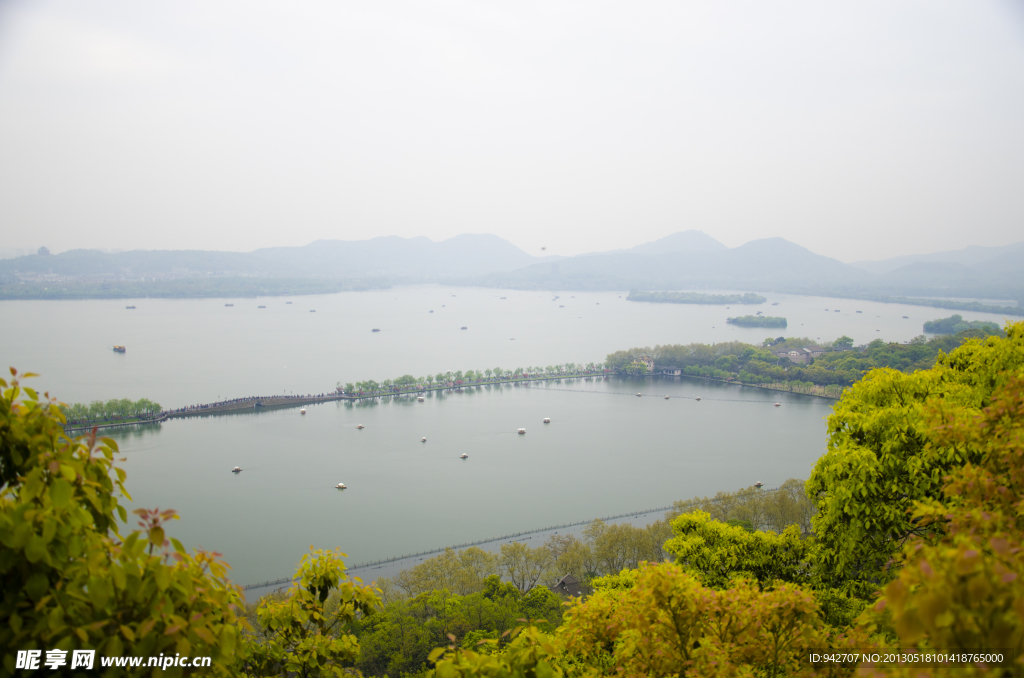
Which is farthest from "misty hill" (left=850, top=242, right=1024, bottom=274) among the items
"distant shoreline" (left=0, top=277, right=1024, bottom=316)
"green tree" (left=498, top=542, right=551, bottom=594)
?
"green tree" (left=498, top=542, right=551, bottom=594)

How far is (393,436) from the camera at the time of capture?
13.8 m

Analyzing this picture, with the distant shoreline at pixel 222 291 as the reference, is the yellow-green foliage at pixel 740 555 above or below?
below

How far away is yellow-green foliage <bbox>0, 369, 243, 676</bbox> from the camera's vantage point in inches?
31.5

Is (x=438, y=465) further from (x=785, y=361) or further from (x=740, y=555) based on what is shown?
(x=785, y=361)

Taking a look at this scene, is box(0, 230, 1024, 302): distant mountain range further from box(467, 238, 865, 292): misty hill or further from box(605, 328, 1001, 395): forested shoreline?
box(605, 328, 1001, 395): forested shoreline

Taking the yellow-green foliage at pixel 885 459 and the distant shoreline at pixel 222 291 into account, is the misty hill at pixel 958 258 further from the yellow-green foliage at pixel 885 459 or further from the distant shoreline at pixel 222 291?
the yellow-green foliage at pixel 885 459

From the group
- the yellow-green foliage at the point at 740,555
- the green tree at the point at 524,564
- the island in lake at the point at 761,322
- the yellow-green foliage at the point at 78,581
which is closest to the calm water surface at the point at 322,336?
the island in lake at the point at 761,322

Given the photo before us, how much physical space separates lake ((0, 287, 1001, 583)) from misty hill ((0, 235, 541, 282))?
2689cm

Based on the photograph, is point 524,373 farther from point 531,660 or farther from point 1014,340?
point 531,660

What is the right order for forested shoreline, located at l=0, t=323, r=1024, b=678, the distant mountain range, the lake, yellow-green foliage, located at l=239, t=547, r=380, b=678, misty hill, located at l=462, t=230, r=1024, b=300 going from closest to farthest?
forested shoreline, located at l=0, t=323, r=1024, b=678
yellow-green foliage, located at l=239, t=547, r=380, b=678
the lake
the distant mountain range
misty hill, located at l=462, t=230, r=1024, b=300

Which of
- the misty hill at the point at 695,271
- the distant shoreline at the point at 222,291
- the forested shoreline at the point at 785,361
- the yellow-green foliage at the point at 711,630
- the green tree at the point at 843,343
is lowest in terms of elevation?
the forested shoreline at the point at 785,361

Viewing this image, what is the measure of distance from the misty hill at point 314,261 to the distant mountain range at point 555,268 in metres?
0.19

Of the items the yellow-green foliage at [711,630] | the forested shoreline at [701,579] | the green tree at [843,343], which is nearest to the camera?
the forested shoreline at [701,579]

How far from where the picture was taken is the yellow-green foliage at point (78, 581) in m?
0.80
